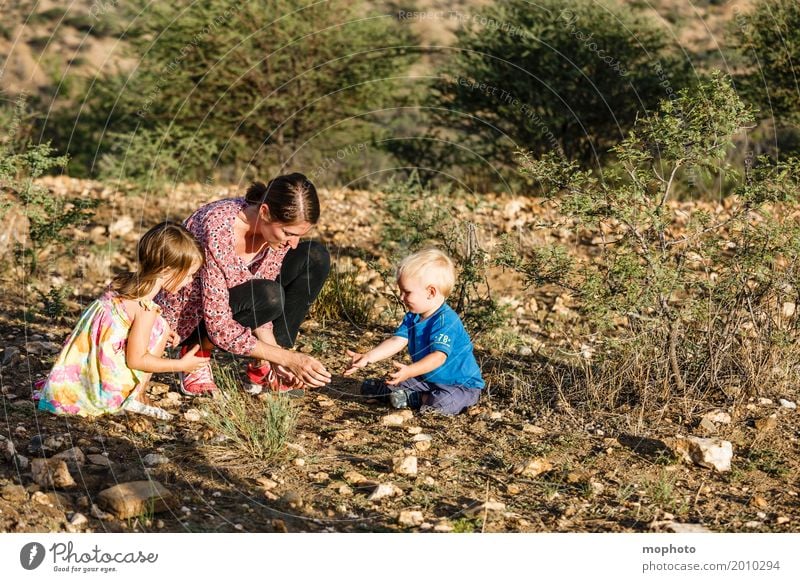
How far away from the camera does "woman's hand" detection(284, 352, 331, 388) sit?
15.2 feet

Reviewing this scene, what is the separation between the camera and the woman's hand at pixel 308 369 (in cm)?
463

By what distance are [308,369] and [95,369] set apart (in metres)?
1.01

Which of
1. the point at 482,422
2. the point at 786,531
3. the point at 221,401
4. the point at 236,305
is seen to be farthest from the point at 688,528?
the point at 236,305

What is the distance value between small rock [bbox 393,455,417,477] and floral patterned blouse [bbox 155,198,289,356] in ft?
3.26

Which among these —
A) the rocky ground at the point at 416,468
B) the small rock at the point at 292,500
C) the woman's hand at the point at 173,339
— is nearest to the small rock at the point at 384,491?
the rocky ground at the point at 416,468

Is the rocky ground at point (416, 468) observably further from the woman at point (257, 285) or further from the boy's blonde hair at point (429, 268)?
the boy's blonde hair at point (429, 268)

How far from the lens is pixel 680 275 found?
198 inches

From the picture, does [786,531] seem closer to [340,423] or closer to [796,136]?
[340,423]

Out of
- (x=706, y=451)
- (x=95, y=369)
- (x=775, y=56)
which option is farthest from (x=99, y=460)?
(x=775, y=56)

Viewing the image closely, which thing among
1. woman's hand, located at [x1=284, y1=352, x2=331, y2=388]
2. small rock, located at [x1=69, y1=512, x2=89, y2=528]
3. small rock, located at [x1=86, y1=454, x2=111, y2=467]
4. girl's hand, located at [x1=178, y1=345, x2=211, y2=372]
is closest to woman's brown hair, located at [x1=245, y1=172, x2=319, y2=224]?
woman's hand, located at [x1=284, y1=352, x2=331, y2=388]

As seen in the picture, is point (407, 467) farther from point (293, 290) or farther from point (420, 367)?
point (293, 290)

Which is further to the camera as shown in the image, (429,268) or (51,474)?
(429,268)

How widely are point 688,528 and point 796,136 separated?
26.8 feet

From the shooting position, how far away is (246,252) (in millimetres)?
5199
